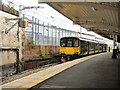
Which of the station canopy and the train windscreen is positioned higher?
the station canopy

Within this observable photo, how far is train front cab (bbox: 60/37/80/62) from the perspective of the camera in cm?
3075

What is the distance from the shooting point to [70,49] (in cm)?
3109

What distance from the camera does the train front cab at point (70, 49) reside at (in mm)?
30747

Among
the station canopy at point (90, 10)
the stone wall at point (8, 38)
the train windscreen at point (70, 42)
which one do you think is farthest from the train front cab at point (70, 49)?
the stone wall at point (8, 38)

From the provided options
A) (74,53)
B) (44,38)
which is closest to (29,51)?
(74,53)

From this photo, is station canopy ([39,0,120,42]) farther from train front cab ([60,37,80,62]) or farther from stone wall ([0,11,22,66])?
stone wall ([0,11,22,66])

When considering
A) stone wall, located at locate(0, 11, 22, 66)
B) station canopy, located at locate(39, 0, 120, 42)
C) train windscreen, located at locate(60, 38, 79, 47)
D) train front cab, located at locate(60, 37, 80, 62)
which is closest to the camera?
station canopy, located at locate(39, 0, 120, 42)

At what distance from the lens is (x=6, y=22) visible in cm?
2095

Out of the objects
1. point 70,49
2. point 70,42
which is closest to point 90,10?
point 70,49

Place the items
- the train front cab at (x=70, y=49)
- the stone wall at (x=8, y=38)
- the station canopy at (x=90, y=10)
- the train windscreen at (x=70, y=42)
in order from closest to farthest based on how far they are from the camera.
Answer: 1. the station canopy at (x=90, y=10)
2. the stone wall at (x=8, y=38)
3. the train front cab at (x=70, y=49)
4. the train windscreen at (x=70, y=42)

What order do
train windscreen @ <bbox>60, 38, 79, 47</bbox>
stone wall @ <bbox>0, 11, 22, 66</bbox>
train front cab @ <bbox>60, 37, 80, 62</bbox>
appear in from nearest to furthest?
stone wall @ <bbox>0, 11, 22, 66</bbox>
train front cab @ <bbox>60, 37, 80, 62</bbox>
train windscreen @ <bbox>60, 38, 79, 47</bbox>

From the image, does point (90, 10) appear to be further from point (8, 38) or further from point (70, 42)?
point (70, 42)

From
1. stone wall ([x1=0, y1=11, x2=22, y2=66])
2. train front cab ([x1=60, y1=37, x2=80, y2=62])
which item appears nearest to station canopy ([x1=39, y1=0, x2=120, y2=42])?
train front cab ([x1=60, y1=37, x2=80, y2=62])

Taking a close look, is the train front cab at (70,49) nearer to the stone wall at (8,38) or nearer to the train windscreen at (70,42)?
the train windscreen at (70,42)
